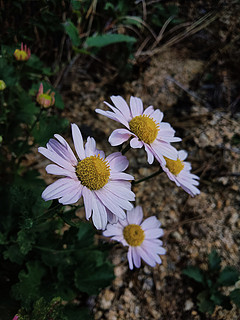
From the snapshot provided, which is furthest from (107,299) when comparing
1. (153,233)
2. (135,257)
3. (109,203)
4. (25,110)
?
(25,110)

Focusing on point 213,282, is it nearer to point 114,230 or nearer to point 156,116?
point 114,230

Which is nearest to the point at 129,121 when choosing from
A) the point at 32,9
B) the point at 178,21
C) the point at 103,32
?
the point at 103,32

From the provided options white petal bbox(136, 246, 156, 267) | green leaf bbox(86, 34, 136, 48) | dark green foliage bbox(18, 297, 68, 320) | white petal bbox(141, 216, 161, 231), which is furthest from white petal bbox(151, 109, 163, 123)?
green leaf bbox(86, 34, 136, 48)

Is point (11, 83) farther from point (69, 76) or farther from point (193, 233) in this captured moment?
point (193, 233)

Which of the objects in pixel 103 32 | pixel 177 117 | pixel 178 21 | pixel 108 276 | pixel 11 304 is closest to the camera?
pixel 11 304

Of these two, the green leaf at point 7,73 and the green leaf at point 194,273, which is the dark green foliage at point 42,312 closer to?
the green leaf at point 194,273

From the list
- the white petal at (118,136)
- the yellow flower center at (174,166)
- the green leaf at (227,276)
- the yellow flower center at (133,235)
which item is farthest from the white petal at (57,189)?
the green leaf at (227,276)
